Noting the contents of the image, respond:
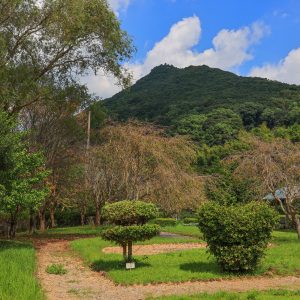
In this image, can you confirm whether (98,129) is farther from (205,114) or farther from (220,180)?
(205,114)

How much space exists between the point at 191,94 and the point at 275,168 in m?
54.6

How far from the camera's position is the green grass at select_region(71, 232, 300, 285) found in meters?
10.6

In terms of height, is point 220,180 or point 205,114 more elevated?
point 205,114

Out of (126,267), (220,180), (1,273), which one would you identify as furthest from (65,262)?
(220,180)

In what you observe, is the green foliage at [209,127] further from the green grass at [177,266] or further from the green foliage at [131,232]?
the green foliage at [131,232]

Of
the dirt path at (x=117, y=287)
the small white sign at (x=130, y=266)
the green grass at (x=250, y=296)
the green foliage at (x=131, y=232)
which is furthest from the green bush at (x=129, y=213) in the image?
the green grass at (x=250, y=296)

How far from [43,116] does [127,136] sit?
5.06m

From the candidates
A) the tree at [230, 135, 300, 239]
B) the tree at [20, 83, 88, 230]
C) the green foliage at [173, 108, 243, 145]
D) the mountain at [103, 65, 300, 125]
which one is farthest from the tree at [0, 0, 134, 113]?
the green foliage at [173, 108, 243, 145]

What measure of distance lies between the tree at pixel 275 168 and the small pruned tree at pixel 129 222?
8.34 meters

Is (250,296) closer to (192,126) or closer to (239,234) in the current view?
(239,234)

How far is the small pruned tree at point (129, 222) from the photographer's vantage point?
11.7 meters

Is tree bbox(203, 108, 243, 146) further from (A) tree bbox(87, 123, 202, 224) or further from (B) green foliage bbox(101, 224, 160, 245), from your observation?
(B) green foliage bbox(101, 224, 160, 245)

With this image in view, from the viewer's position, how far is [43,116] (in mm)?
25062

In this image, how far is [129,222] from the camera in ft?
39.1
